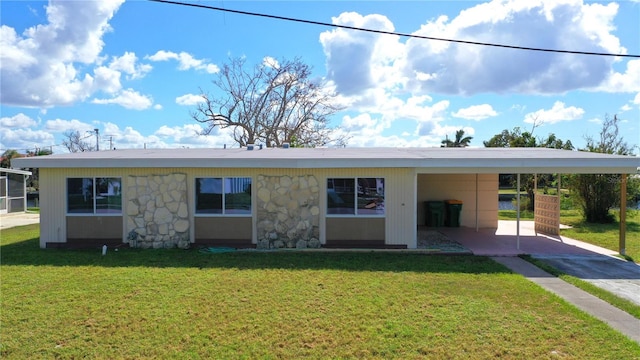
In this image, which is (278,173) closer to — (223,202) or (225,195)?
(225,195)

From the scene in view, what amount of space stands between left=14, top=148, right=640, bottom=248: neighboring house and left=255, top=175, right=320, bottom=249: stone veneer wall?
0.08 feet

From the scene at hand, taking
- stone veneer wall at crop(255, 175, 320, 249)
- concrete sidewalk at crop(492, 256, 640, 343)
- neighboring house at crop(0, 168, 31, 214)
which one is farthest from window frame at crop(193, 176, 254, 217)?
neighboring house at crop(0, 168, 31, 214)

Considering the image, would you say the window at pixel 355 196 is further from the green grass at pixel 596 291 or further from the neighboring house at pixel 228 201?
the green grass at pixel 596 291

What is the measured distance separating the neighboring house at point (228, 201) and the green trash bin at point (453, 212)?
4.02 metres

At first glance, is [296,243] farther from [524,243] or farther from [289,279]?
[524,243]

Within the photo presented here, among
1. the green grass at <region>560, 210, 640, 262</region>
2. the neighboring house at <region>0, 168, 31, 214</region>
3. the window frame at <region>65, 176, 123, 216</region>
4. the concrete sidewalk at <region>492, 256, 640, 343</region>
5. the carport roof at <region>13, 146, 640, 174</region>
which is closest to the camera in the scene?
the concrete sidewalk at <region>492, 256, 640, 343</region>

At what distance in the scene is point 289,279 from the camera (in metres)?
7.77

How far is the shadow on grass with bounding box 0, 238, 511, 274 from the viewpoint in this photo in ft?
28.7

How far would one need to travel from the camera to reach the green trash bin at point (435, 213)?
1466 centimetres

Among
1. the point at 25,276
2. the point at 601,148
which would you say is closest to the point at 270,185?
the point at 25,276

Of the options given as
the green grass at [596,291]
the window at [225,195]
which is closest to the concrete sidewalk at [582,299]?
the green grass at [596,291]

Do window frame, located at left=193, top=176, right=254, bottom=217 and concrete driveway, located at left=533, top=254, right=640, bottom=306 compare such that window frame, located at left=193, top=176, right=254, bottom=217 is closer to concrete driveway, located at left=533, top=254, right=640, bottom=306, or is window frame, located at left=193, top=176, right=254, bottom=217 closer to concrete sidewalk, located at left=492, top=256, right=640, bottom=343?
concrete sidewalk, located at left=492, top=256, right=640, bottom=343

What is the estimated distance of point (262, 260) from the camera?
369 inches

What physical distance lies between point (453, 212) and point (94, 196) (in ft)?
37.1
